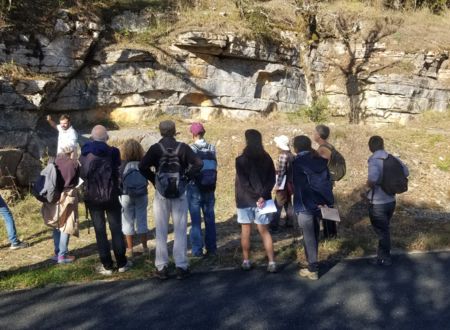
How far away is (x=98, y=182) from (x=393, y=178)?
3489 millimetres

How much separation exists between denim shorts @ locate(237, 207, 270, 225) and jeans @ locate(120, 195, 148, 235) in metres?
1.54

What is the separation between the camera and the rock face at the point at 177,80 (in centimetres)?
1104

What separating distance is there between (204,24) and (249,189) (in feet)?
32.0

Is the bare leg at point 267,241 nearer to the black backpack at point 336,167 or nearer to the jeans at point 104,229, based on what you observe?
the jeans at point 104,229

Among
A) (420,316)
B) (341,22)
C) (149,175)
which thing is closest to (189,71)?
(341,22)

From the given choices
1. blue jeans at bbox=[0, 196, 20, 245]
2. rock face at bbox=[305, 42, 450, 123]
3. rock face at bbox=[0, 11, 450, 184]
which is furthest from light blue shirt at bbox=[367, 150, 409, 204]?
rock face at bbox=[305, 42, 450, 123]

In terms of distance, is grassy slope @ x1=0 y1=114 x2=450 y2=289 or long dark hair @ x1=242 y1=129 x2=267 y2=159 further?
grassy slope @ x1=0 y1=114 x2=450 y2=289

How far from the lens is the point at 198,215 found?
20.2 ft

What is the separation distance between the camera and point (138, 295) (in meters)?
4.95

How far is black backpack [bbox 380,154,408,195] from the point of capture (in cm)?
564

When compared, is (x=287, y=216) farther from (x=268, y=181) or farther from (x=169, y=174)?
(x=169, y=174)

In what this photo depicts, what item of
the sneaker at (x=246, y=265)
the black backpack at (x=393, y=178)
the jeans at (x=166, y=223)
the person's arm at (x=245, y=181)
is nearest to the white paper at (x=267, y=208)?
the person's arm at (x=245, y=181)

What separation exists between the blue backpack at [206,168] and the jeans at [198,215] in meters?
0.11

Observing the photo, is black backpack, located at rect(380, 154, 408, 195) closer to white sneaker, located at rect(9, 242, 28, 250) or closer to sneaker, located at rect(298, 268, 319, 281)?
sneaker, located at rect(298, 268, 319, 281)
